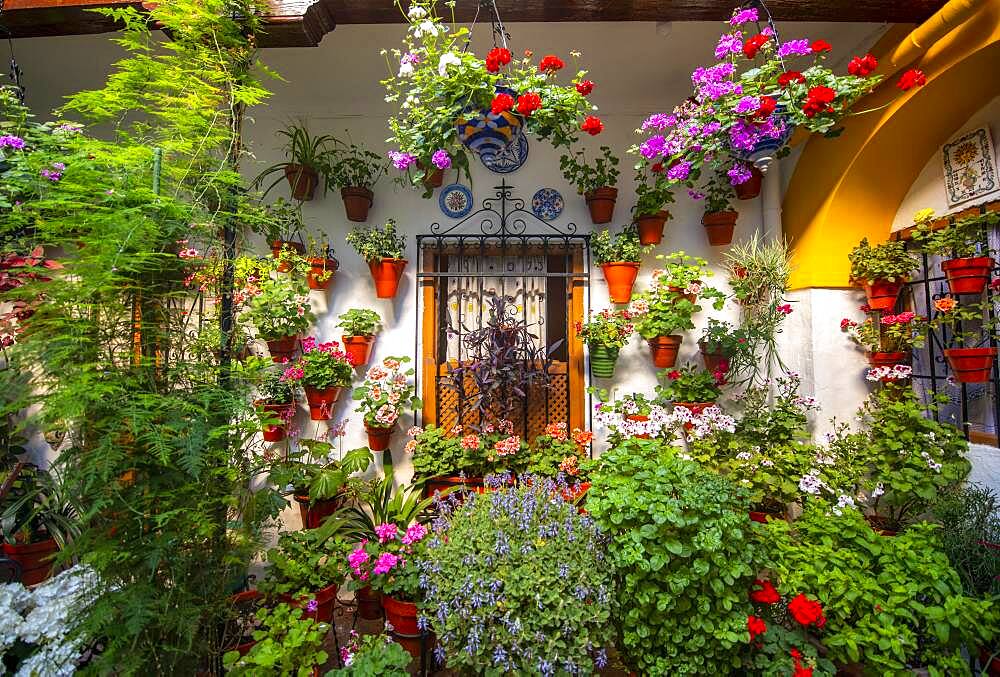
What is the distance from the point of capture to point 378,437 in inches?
118

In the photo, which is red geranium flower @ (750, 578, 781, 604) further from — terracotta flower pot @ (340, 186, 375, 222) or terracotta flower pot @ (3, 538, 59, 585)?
terracotta flower pot @ (3, 538, 59, 585)

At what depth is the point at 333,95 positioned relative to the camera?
129 inches

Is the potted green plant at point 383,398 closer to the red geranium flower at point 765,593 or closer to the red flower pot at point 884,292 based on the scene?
the red geranium flower at point 765,593

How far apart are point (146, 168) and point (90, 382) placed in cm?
75

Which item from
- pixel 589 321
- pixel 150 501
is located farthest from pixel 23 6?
pixel 589 321

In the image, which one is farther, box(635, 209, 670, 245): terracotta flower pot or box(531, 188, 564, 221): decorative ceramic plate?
box(531, 188, 564, 221): decorative ceramic plate

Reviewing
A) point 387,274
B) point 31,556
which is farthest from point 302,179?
point 31,556

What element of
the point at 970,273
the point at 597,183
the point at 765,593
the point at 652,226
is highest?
the point at 597,183

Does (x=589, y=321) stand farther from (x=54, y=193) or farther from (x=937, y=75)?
(x=54, y=193)

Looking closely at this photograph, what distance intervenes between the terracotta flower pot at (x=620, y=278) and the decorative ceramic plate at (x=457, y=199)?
44.0 inches

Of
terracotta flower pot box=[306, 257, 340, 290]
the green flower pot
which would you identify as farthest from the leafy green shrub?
terracotta flower pot box=[306, 257, 340, 290]

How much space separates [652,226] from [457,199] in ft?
4.71

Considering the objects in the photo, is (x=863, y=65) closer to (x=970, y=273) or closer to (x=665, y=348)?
(x=970, y=273)

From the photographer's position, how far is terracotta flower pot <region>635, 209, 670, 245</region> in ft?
10.1
